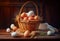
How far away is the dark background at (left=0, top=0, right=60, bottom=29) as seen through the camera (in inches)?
94.8

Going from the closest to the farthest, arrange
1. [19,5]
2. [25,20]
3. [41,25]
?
[25,20], [41,25], [19,5]

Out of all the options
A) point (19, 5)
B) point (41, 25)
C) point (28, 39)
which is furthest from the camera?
point (19, 5)

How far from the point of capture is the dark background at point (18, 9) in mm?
2408

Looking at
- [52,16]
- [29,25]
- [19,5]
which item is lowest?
[29,25]

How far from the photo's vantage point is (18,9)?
7.93 ft

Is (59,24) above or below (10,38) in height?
above

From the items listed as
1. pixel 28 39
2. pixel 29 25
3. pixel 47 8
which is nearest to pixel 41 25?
pixel 29 25

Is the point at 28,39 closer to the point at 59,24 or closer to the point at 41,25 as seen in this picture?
the point at 41,25

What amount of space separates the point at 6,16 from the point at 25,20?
0.88 m

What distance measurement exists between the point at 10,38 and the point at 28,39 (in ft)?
0.50

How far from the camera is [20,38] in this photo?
1.46m

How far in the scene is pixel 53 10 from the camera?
8.08ft

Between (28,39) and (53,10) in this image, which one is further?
(53,10)

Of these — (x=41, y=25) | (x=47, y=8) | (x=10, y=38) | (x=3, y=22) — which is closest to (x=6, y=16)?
(x=3, y=22)
